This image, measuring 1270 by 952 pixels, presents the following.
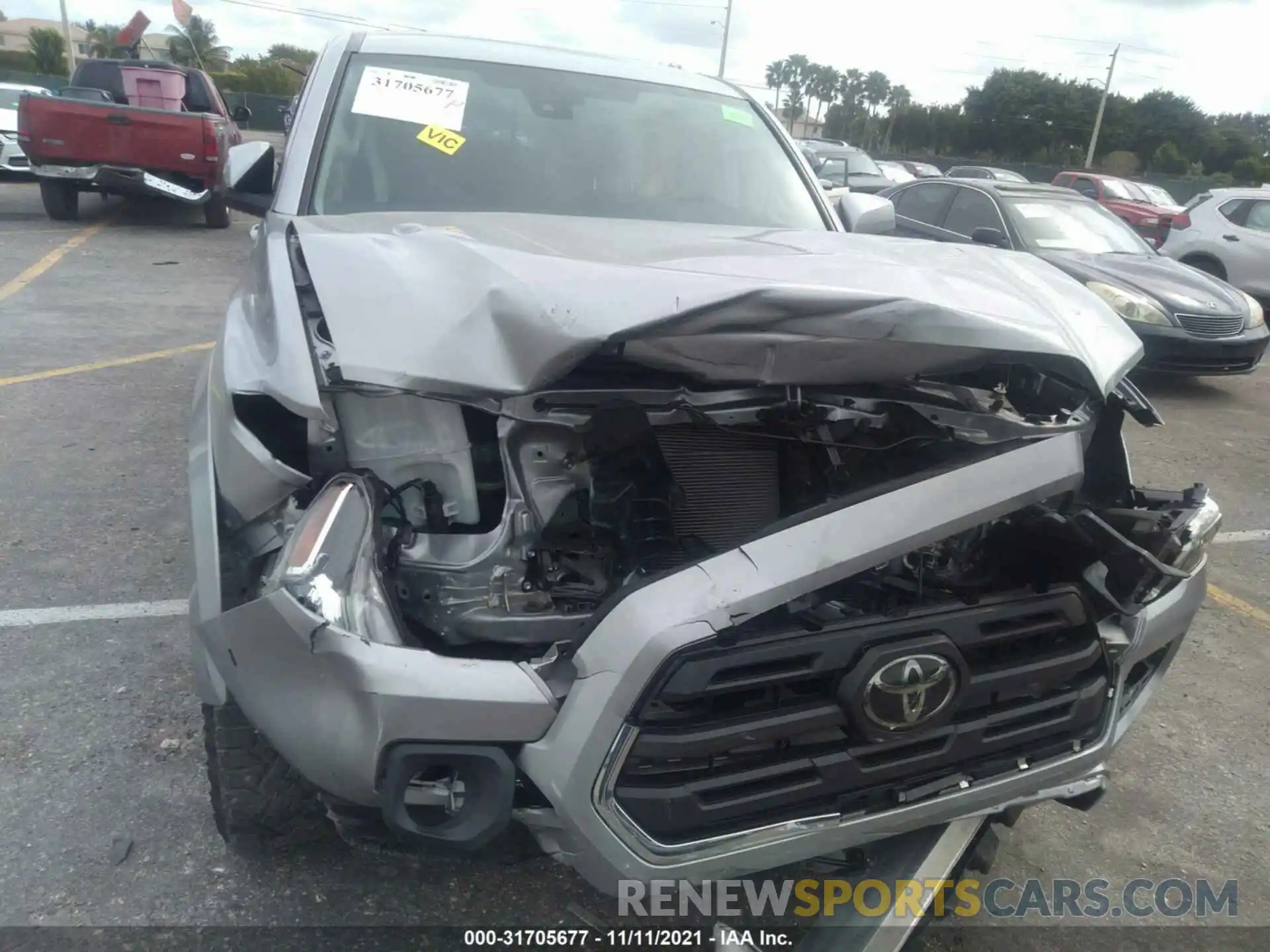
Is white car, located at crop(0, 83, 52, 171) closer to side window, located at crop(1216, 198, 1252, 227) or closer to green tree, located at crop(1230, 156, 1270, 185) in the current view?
side window, located at crop(1216, 198, 1252, 227)

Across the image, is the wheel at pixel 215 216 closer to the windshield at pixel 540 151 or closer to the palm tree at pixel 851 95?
the windshield at pixel 540 151

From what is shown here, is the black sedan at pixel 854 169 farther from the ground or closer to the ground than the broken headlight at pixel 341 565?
farther from the ground

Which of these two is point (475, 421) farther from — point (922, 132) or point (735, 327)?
point (922, 132)

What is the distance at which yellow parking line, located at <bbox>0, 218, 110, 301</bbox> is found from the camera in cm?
798

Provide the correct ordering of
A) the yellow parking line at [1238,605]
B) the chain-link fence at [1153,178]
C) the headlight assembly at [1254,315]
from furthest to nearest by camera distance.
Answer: the chain-link fence at [1153,178]
the headlight assembly at [1254,315]
the yellow parking line at [1238,605]

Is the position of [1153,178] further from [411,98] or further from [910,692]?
[910,692]

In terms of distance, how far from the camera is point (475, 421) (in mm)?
2070

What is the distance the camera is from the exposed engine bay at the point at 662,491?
74.7 inches

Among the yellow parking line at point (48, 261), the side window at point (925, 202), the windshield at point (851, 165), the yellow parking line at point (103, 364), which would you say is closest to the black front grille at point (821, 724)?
the yellow parking line at point (103, 364)

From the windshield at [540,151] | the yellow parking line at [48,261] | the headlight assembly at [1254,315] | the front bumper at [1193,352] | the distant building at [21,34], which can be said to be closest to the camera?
the windshield at [540,151]

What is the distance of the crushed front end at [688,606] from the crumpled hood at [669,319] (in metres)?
0.11

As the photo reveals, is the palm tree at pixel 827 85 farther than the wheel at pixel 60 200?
Yes

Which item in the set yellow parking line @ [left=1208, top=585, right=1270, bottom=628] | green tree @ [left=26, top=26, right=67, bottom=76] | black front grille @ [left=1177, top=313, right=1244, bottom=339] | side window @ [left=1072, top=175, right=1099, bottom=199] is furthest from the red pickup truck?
green tree @ [left=26, top=26, right=67, bottom=76]

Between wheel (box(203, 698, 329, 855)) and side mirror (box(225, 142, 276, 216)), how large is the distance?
209cm
